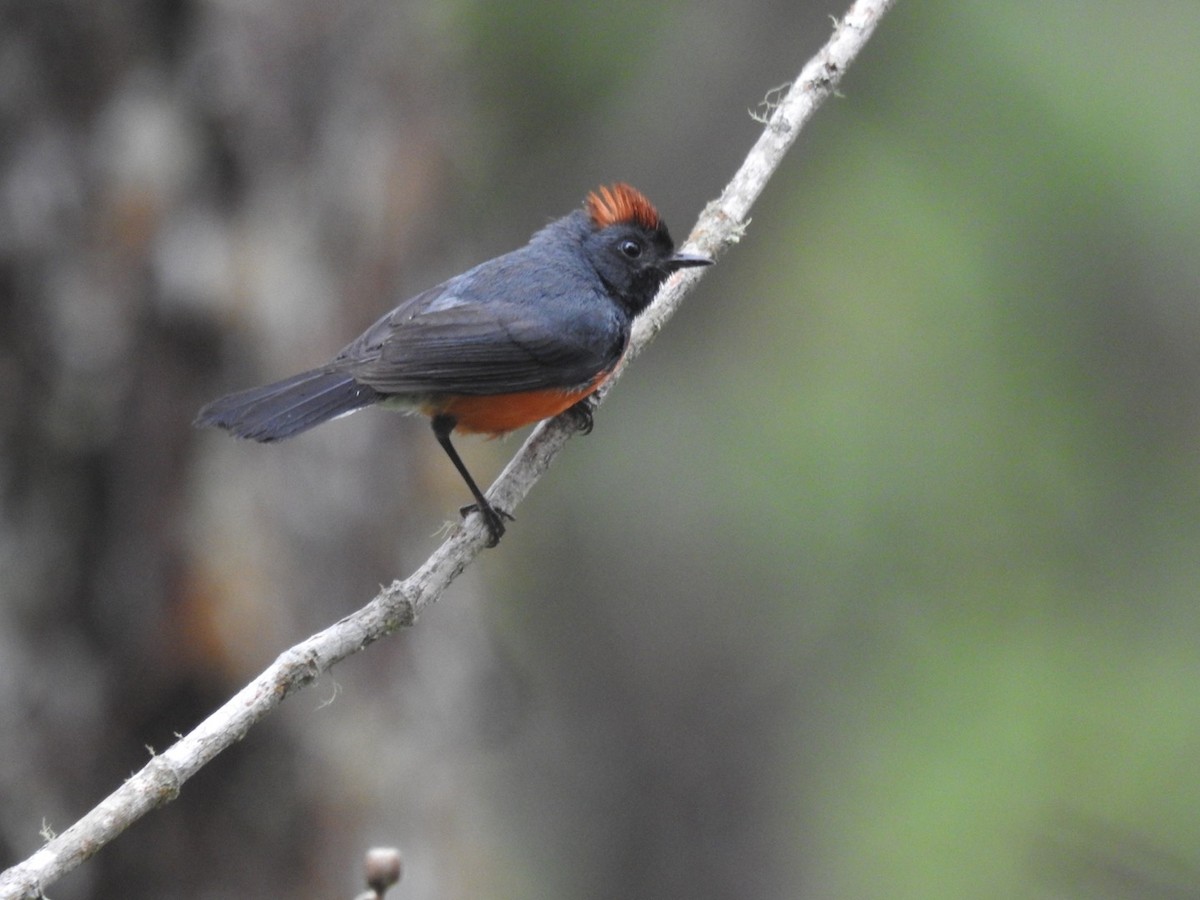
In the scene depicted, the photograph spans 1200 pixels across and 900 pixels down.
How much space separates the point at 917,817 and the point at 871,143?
13.3 ft

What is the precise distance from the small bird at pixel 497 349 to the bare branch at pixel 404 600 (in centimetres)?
9

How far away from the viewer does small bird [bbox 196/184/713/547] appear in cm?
400

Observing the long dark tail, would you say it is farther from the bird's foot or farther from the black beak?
the black beak

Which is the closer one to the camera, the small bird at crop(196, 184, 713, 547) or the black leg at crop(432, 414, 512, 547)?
the black leg at crop(432, 414, 512, 547)

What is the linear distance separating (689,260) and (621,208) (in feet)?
1.99

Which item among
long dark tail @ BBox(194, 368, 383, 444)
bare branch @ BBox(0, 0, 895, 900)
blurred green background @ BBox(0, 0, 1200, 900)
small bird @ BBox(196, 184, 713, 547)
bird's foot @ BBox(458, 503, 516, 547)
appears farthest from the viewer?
blurred green background @ BBox(0, 0, 1200, 900)

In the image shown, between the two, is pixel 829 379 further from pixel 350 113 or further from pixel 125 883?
pixel 125 883

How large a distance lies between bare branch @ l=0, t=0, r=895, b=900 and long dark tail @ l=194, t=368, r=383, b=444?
520mm

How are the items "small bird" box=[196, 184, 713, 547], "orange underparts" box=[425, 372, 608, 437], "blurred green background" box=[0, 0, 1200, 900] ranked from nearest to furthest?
"small bird" box=[196, 184, 713, 547], "orange underparts" box=[425, 372, 608, 437], "blurred green background" box=[0, 0, 1200, 900]

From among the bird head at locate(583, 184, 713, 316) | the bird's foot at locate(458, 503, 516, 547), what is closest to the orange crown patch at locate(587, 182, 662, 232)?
the bird head at locate(583, 184, 713, 316)

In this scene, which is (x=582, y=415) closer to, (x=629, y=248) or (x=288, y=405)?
(x=629, y=248)

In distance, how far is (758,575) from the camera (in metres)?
8.69

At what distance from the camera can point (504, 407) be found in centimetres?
423

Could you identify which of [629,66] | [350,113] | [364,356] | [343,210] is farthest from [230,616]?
[629,66]
